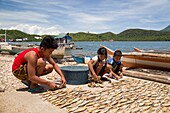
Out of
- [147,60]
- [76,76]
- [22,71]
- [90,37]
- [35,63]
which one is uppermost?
[90,37]

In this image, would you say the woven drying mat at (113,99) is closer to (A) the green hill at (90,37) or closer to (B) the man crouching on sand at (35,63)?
(B) the man crouching on sand at (35,63)

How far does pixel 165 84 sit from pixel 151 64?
3447 mm

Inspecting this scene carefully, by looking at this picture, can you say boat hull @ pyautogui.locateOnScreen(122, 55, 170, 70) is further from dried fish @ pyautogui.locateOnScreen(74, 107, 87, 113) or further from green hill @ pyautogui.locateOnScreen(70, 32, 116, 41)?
green hill @ pyautogui.locateOnScreen(70, 32, 116, 41)

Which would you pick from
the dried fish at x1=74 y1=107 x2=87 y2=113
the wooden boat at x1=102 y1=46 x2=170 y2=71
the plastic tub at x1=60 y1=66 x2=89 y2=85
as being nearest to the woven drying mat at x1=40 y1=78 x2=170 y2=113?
the dried fish at x1=74 y1=107 x2=87 y2=113

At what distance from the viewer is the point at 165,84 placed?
19.1ft

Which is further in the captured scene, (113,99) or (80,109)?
(113,99)

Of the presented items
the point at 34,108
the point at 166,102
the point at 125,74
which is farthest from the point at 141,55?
the point at 34,108

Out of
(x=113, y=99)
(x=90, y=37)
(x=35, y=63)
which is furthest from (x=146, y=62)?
(x=90, y=37)

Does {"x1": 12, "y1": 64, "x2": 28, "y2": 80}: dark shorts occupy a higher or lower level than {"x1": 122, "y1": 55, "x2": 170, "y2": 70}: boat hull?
higher

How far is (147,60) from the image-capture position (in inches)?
364

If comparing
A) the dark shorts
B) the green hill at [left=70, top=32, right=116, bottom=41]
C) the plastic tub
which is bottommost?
the plastic tub

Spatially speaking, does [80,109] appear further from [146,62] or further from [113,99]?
[146,62]

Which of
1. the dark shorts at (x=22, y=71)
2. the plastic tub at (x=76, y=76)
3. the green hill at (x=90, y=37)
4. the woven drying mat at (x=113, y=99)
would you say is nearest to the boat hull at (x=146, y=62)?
the woven drying mat at (x=113, y=99)

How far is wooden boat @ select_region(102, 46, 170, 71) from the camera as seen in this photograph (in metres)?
8.55
